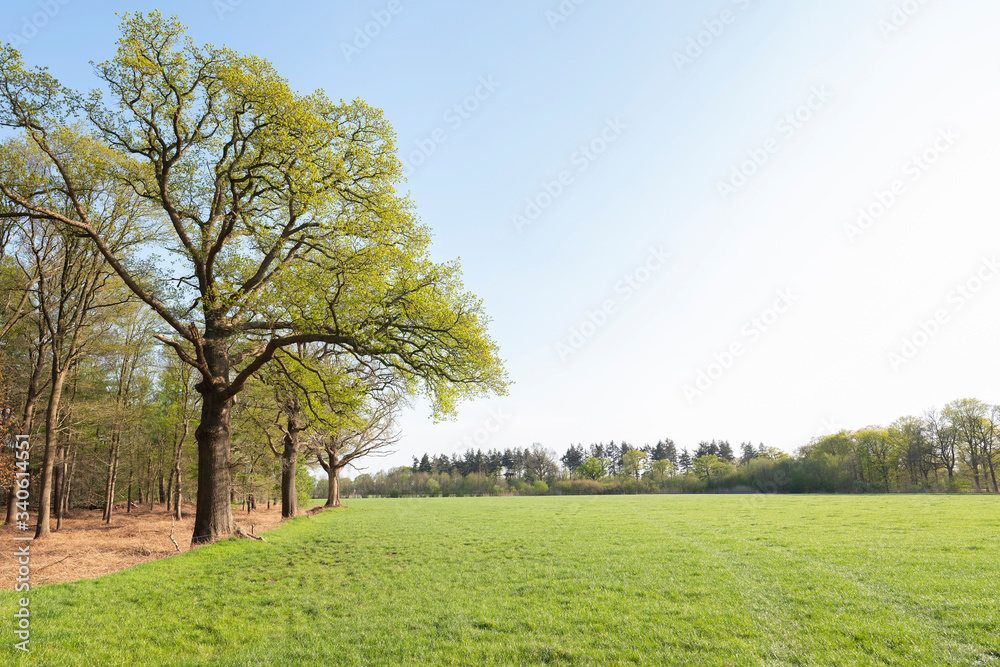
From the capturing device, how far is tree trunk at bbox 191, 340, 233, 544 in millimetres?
15266

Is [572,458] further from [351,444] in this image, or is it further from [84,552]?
[84,552]

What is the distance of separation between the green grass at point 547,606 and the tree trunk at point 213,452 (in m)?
0.91

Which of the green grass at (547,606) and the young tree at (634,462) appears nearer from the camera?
the green grass at (547,606)

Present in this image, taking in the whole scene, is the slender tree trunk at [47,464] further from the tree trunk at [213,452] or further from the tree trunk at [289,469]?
the tree trunk at [289,469]

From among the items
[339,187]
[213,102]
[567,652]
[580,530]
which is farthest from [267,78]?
[580,530]

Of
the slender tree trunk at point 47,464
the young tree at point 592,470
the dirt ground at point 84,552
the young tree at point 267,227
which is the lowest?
the young tree at point 592,470

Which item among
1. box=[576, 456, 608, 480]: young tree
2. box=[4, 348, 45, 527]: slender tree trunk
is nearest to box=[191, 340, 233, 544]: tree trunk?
box=[4, 348, 45, 527]: slender tree trunk

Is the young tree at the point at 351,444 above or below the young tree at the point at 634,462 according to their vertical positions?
above

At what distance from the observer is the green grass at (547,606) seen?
6234mm

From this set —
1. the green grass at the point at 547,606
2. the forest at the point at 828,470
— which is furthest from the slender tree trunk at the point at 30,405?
the forest at the point at 828,470

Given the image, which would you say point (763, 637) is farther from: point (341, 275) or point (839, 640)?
point (341, 275)

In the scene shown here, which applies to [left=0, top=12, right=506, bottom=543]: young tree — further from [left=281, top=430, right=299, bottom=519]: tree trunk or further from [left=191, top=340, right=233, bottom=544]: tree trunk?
[left=281, top=430, right=299, bottom=519]: tree trunk

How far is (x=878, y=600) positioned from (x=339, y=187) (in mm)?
16338

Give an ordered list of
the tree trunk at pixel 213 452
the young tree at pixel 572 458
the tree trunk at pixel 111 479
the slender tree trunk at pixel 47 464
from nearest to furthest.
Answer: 1. the tree trunk at pixel 213 452
2. the slender tree trunk at pixel 47 464
3. the tree trunk at pixel 111 479
4. the young tree at pixel 572 458
